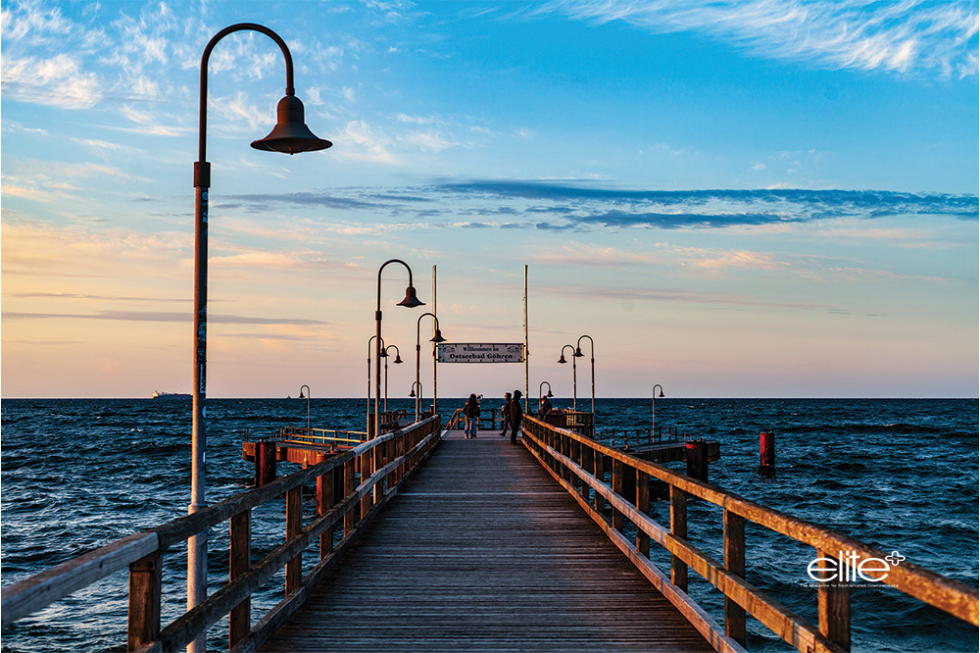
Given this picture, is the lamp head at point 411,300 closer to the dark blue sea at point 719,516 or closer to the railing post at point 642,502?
the dark blue sea at point 719,516

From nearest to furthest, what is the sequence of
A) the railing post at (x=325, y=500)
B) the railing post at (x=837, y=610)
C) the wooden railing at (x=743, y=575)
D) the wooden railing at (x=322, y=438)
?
the wooden railing at (x=743, y=575), the railing post at (x=837, y=610), the railing post at (x=325, y=500), the wooden railing at (x=322, y=438)

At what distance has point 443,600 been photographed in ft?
23.9

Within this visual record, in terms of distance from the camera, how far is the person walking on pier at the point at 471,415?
33250mm

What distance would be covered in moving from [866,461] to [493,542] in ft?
192

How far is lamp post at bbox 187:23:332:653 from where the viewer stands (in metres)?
6.17

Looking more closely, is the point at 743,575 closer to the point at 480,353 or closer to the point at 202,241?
the point at 202,241

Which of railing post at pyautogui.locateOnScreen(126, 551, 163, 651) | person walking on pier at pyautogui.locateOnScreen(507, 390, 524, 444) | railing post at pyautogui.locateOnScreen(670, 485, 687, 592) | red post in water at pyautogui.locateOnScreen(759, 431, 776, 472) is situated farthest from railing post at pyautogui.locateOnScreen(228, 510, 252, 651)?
red post in water at pyautogui.locateOnScreen(759, 431, 776, 472)

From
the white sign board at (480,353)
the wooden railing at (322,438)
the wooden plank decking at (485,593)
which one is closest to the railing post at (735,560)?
the wooden plank decking at (485,593)

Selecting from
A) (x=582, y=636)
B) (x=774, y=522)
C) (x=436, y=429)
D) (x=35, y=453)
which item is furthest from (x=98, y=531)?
(x=35, y=453)

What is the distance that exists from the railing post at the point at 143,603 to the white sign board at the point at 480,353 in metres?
34.0

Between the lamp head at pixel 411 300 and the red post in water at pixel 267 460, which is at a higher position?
the lamp head at pixel 411 300

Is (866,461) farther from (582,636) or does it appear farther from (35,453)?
(35,453)

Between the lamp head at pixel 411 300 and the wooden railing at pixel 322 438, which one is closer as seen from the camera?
the lamp head at pixel 411 300

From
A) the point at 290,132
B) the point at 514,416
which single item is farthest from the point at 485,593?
the point at 514,416
